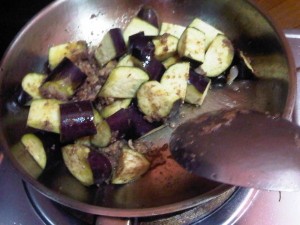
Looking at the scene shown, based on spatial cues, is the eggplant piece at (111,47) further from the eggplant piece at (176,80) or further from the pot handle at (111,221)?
the pot handle at (111,221)

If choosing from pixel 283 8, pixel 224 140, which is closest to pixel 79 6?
pixel 224 140

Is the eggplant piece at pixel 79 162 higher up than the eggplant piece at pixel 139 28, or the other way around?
the eggplant piece at pixel 139 28

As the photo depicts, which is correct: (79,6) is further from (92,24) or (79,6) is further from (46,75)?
(46,75)

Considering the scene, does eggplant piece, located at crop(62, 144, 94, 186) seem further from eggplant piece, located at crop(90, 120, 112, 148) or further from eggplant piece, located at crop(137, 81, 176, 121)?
eggplant piece, located at crop(137, 81, 176, 121)

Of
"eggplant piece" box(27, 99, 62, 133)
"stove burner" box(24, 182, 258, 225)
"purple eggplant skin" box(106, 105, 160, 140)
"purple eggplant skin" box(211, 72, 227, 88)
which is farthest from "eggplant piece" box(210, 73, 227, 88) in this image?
"eggplant piece" box(27, 99, 62, 133)

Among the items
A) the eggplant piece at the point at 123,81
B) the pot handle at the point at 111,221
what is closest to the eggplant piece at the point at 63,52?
the eggplant piece at the point at 123,81

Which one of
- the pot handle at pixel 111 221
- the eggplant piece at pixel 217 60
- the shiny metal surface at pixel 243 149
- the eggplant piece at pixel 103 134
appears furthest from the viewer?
the eggplant piece at pixel 217 60

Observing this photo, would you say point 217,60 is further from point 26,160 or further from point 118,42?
point 26,160
